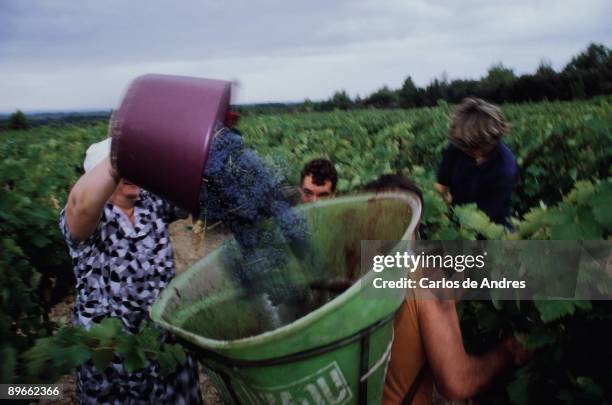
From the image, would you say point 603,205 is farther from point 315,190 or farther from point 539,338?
point 315,190

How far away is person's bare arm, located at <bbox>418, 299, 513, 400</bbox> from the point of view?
120 cm

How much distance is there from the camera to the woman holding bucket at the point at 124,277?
6.10ft

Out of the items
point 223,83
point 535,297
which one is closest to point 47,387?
point 223,83

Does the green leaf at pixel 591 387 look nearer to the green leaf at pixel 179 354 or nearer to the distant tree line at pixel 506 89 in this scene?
the green leaf at pixel 179 354

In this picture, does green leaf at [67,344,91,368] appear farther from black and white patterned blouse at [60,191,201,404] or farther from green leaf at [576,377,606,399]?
green leaf at [576,377,606,399]

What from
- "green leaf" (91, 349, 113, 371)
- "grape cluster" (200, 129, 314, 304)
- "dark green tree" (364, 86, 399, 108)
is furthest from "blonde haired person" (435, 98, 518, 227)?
"dark green tree" (364, 86, 399, 108)

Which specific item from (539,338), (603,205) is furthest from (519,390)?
(603,205)

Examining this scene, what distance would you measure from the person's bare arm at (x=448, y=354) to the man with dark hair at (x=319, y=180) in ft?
6.62

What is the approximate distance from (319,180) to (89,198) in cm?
204

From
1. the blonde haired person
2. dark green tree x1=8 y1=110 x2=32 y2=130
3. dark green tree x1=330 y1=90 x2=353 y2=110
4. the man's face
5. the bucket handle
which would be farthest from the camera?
dark green tree x1=330 y1=90 x2=353 y2=110

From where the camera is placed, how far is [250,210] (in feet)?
3.11

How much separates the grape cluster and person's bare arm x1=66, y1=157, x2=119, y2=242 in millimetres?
419

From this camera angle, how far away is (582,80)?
43.3 m

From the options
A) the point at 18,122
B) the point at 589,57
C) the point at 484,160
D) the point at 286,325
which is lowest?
the point at 286,325
